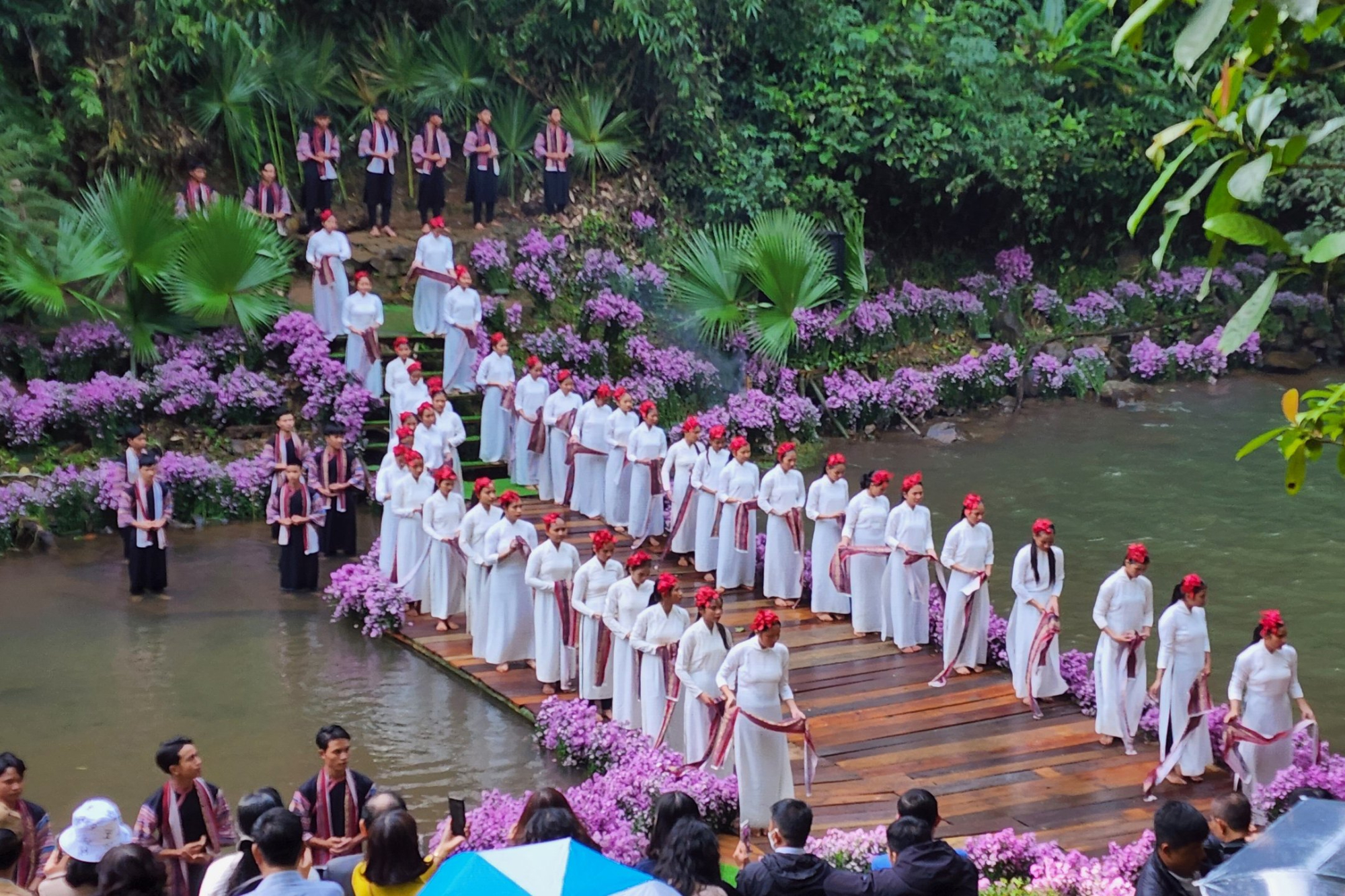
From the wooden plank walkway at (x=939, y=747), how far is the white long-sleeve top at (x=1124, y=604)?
29.8 inches

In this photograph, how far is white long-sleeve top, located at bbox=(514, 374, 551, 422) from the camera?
49.2 ft

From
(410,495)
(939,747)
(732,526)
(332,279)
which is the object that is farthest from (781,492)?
(332,279)

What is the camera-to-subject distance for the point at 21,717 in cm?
1026

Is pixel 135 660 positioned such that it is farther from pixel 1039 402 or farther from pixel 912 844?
pixel 1039 402

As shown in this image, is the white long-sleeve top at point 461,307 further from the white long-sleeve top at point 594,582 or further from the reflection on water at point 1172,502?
the white long-sleeve top at point 594,582

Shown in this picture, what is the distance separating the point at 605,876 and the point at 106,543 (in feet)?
35.7

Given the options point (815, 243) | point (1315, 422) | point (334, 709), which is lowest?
point (334, 709)

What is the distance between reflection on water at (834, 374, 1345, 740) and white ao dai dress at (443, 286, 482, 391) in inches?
154

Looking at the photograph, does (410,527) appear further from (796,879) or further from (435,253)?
(796,879)

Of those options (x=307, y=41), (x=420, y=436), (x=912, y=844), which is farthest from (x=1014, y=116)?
(x=912, y=844)

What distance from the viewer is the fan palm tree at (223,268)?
615 inches

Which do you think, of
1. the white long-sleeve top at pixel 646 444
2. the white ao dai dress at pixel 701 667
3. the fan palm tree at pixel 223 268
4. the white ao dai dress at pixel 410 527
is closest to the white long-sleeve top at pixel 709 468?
the white long-sleeve top at pixel 646 444

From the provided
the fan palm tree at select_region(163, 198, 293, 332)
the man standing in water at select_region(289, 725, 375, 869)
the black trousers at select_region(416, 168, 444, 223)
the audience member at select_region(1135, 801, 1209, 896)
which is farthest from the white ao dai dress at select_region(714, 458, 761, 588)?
the black trousers at select_region(416, 168, 444, 223)

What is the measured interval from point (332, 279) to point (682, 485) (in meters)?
5.48
